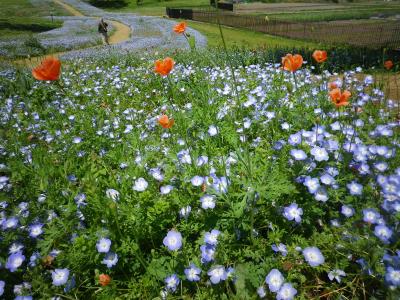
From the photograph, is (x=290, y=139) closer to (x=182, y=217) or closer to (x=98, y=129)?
(x=182, y=217)

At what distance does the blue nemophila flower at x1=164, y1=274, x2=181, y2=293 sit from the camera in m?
2.12

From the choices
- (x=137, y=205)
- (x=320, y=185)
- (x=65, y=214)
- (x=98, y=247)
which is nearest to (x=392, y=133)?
(x=320, y=185)

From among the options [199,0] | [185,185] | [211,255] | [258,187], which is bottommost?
[211,255]

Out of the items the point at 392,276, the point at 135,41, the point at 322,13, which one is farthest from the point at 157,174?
the point at 322,13

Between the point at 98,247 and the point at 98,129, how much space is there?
2.55 m

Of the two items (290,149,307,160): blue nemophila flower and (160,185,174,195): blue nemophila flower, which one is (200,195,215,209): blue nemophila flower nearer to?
(160,185,174,195): blue nemophila flower

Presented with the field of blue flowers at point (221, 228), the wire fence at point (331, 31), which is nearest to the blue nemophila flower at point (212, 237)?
the field of blue flowers at point (221, 228)

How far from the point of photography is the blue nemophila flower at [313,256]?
2043 millimetres

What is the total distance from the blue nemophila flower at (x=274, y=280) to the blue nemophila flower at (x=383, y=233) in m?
0.74

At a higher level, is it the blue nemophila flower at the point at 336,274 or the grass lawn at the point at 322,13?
the grass lawn at the point at 322,13

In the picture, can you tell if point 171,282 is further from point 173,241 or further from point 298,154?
point 298,154

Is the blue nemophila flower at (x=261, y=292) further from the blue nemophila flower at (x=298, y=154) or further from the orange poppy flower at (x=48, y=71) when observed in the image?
the orange poppy flower at (x=48, y=71)

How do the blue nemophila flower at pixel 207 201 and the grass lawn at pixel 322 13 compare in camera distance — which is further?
the grass lawn at pixel 322 13

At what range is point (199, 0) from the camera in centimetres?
6438
